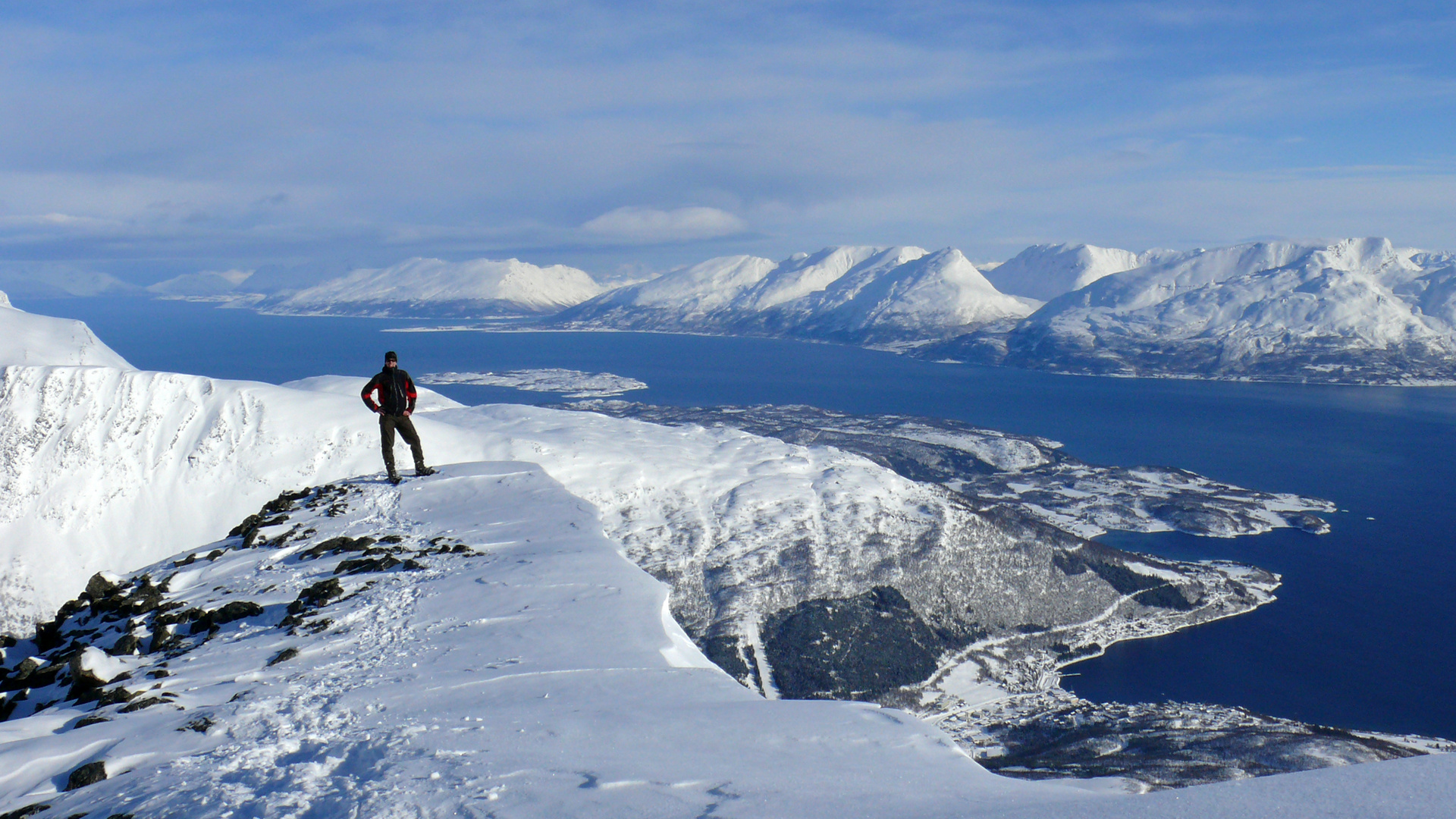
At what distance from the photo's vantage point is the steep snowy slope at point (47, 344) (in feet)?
207

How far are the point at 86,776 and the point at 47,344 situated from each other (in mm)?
77158

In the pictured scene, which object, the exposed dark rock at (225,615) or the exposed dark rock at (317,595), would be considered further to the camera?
the exposed dark rock at (317,595)

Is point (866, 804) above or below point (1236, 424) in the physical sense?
above

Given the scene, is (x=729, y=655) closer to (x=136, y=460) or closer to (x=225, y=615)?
(x=225, y=615)

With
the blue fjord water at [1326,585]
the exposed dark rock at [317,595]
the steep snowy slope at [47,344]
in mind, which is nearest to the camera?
the exposed dark rock at [317,595]

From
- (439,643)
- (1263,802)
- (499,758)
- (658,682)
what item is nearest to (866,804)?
(1263,802)

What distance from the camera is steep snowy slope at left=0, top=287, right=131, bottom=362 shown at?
63.2 m

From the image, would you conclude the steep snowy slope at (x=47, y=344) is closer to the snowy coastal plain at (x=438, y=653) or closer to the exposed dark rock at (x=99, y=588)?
the snowy coastal plain at (x=438, y=653)

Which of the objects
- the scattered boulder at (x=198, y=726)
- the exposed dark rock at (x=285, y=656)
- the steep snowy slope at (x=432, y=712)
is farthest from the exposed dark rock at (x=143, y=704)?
the exposed dark rock at (x=285, y=656)

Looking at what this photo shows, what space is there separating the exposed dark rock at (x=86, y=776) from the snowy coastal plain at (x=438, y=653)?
0.03m

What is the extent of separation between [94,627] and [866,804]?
16178 mm

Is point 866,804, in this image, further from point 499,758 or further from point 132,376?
point 132,376

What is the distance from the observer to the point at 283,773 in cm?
828

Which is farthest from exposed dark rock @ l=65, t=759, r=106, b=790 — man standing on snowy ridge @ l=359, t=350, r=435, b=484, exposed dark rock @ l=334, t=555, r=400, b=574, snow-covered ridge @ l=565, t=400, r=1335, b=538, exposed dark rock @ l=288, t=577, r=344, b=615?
snow-covered ridge @ l=565, t=400, r=1335, b=538
